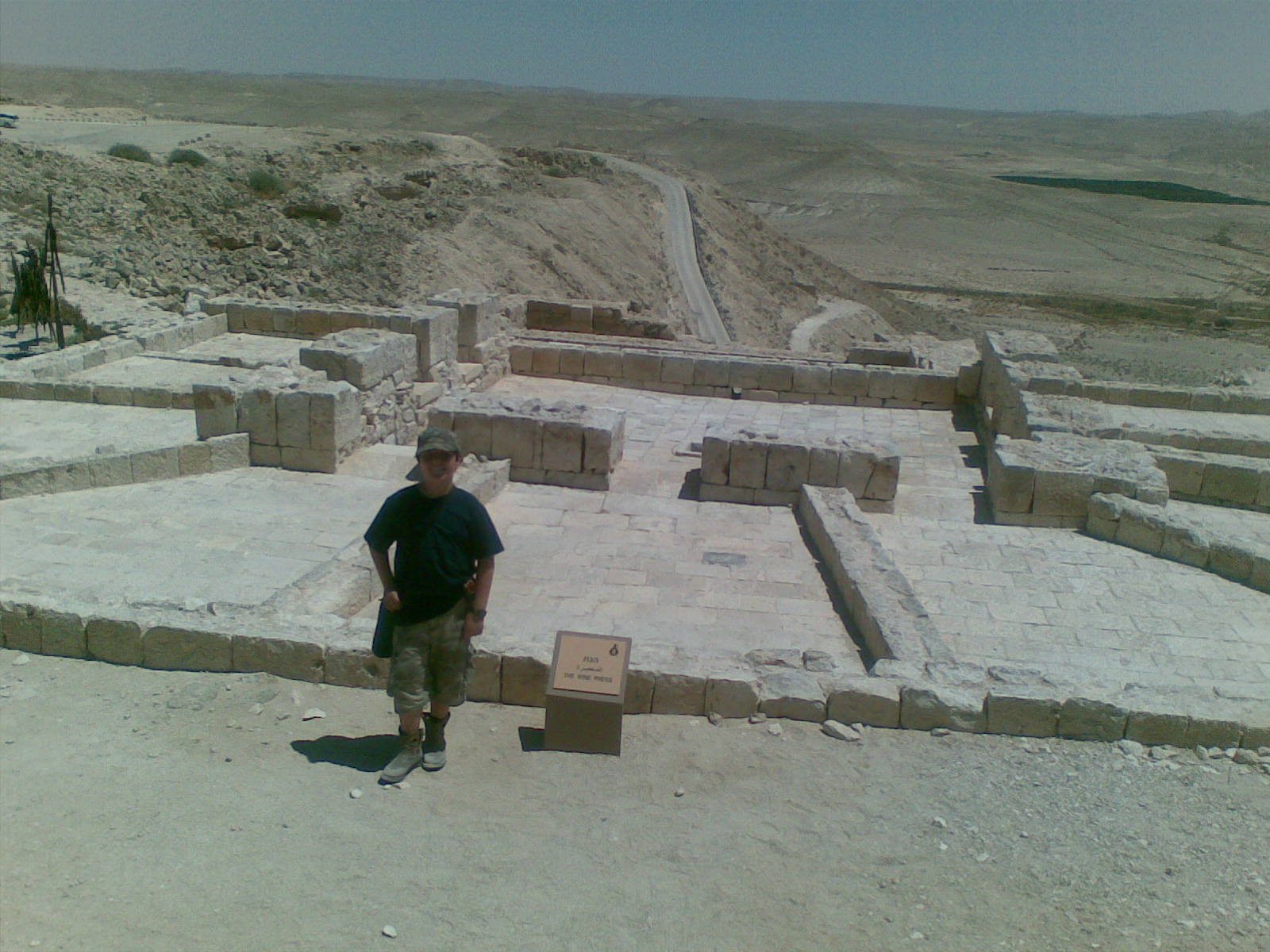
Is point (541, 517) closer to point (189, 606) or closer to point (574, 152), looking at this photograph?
point (189, 606)

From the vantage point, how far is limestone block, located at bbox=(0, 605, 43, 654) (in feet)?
19.2

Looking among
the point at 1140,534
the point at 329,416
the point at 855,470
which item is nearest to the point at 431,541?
the point at 329,416

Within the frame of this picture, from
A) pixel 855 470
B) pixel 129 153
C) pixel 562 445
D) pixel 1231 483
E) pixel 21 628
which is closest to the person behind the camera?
pixel 21 628

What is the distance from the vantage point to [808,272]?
34906mm

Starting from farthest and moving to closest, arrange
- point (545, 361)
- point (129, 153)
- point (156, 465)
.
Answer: point (129, 153) → point (545, 361) → point (156, 465)

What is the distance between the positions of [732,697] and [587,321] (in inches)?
574

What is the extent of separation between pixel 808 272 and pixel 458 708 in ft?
102

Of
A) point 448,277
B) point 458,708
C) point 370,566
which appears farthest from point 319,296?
point 458,708

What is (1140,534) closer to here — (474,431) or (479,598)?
(474,431)

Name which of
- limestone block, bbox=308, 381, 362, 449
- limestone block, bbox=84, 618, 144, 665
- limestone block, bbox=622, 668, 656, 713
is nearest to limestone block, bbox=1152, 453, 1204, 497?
limestone block, bbox=622, 668, 656, 713

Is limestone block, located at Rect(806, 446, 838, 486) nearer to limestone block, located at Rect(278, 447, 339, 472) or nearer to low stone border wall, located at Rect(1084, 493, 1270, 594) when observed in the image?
low stone border wall, located at Rect(1084, 493, 1270, 594)

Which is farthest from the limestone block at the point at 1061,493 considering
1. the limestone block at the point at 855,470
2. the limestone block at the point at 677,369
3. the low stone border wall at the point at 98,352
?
the low stone border wall at the point at 98,352

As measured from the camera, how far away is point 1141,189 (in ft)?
256

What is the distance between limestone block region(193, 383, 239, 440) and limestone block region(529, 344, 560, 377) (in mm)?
6776
